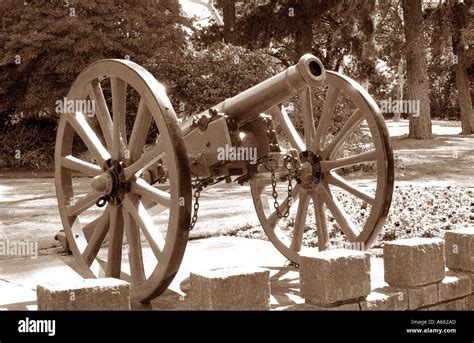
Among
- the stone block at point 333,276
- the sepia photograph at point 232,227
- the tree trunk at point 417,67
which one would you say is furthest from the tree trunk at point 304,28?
the stone block at point 333,276

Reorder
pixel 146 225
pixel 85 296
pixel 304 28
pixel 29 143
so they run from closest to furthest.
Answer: pixel 85 296, pixel 146 225, pixel 29 143, pixel 304 28

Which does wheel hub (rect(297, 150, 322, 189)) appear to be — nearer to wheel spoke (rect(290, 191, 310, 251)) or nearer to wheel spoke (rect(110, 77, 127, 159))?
wheel spoke (rect(290, 191, 310, 251))

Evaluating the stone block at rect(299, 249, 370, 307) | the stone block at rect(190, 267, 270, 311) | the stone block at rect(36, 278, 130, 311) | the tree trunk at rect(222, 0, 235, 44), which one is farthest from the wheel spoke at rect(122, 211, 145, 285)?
the tree trunk at rect(222, 0, 235, 44)

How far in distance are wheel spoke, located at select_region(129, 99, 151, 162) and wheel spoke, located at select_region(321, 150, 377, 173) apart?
4.81ft

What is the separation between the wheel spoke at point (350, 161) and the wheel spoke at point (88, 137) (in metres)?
1.60

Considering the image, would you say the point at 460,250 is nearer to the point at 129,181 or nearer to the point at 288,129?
the point at 288,129

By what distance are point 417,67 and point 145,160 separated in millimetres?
17563

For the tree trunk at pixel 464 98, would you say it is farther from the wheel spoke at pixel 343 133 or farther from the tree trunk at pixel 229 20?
the wheel spoke at pixel 343 133

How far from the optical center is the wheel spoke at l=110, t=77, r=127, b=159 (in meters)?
4.55

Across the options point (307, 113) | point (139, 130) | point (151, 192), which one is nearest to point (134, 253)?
point (151, 192)

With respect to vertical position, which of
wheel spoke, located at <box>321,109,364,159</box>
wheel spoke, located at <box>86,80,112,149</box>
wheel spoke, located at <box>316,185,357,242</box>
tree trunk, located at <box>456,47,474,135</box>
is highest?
tree trunk, located at <box>456,47,474,135</box>

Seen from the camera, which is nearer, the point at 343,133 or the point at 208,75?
the point at 343,133

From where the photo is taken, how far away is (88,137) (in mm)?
4891
